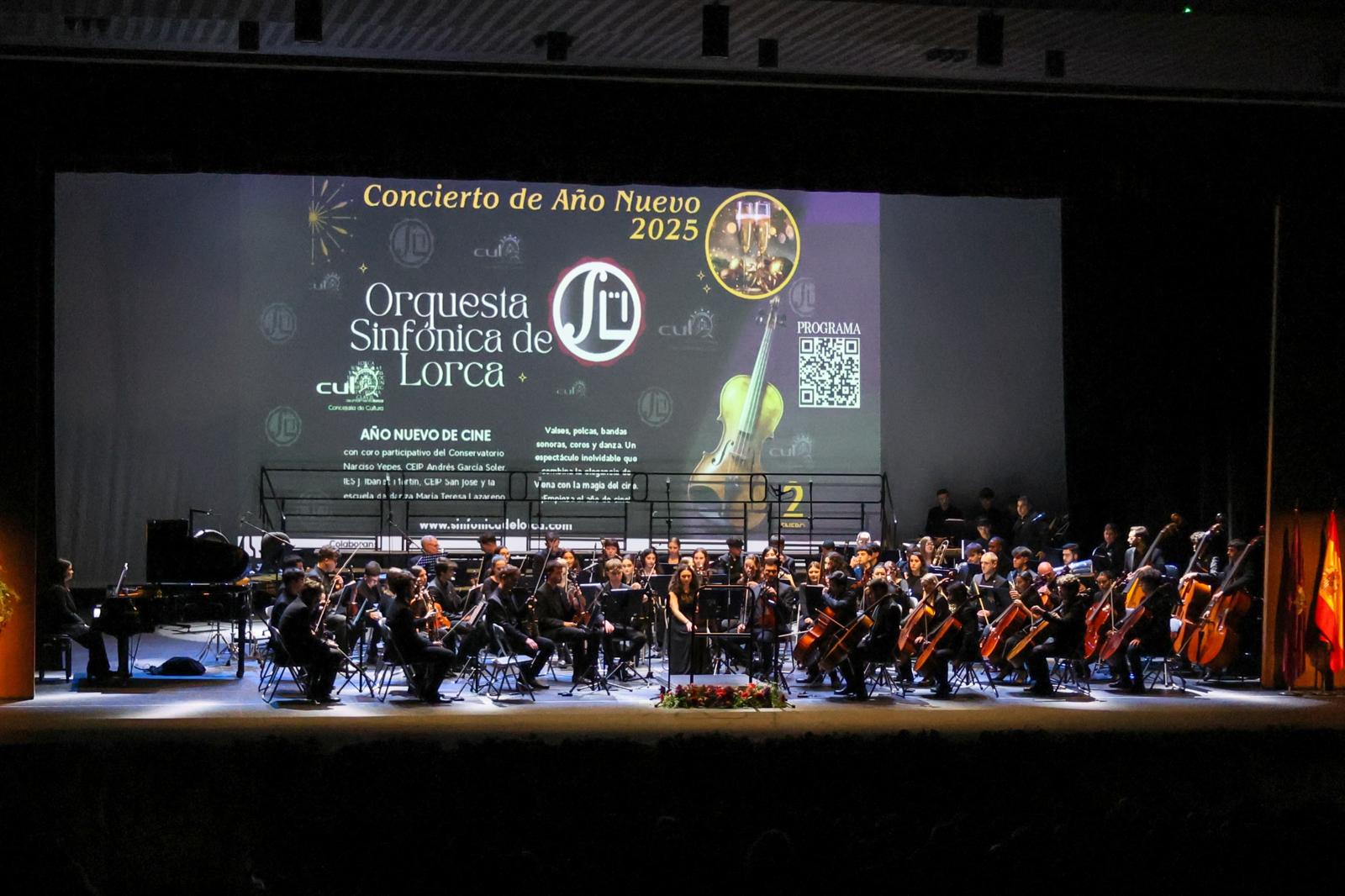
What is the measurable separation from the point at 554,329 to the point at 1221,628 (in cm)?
892

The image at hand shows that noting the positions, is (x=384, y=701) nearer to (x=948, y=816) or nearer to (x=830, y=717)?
(x=830, y=717)

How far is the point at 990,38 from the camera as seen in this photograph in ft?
31.8

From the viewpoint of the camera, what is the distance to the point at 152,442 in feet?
56.7

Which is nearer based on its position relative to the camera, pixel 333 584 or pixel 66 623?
pixel 66 623

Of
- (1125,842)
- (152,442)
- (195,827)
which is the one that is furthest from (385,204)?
(1125,842)

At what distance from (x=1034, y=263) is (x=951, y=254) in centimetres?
116

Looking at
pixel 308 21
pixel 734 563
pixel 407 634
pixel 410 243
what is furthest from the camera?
pixel 410 243

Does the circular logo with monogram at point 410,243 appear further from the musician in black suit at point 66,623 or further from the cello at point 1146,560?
the cello at point 1146,560

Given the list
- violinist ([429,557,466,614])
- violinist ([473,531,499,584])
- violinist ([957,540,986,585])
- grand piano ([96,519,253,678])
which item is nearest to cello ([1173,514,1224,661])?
violinist ([957,540,986,585])

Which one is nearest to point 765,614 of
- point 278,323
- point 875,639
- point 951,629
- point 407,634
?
point 875,639

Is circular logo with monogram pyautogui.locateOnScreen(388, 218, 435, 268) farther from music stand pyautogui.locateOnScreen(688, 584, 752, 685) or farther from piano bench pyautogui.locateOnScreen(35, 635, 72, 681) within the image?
piano bench pyautogui.locateOnScreen(35, 635, 72, 681)

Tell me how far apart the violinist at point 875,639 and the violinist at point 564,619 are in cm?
238

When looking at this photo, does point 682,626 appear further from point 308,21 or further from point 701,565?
point 308,21

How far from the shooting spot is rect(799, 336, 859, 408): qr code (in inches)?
709
